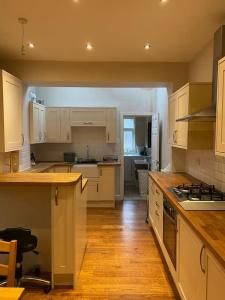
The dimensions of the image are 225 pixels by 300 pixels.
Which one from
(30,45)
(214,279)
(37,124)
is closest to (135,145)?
(37,124)

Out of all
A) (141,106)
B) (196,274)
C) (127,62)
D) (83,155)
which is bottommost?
(196,274)

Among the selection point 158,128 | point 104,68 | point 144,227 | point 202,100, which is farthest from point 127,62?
point 144,227

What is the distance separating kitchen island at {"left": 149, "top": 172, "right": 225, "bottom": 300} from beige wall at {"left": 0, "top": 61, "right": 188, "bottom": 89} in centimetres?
211

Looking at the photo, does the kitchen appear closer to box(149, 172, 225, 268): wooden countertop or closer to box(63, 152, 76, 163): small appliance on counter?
box(149, 172, 225, 268): wooden countertop

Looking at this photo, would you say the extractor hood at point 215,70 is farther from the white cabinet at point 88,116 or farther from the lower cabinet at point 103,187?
the white cabinet at point 88,116

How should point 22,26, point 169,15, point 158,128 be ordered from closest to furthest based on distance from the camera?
point 169,15 → point 22,26 → point 158,128

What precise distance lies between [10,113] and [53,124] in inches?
90.8

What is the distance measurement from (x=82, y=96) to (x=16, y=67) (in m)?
2.22

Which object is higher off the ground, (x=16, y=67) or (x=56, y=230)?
(x=16, y=67)

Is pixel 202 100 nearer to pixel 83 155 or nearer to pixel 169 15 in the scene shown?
pixel 169 15

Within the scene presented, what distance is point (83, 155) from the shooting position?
631 centimetres

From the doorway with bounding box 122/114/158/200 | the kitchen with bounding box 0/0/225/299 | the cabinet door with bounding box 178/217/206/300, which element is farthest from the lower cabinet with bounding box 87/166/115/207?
the cabinet door with bounding box 178/217/206/300

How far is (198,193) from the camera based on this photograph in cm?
276

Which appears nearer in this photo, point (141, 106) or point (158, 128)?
point (158, 128)
